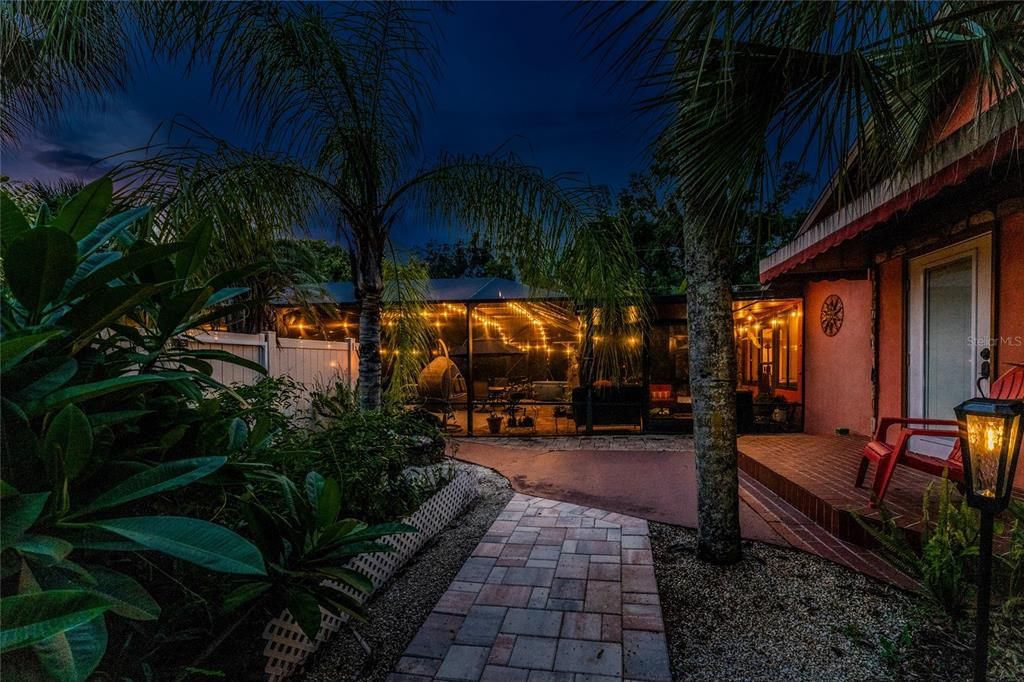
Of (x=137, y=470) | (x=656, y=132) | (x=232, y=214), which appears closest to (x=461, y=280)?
(x=232, y=214)

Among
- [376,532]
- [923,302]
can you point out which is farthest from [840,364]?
[376,532]

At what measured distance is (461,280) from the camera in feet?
33.8

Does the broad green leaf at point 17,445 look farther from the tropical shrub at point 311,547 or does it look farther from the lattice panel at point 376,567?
the lattice panel at point 376,567

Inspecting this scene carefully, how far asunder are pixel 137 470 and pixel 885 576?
11.9 ft

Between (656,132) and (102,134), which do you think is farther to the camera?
(102,134)

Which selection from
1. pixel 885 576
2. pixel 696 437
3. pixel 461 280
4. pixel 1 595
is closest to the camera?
pixel 1 595

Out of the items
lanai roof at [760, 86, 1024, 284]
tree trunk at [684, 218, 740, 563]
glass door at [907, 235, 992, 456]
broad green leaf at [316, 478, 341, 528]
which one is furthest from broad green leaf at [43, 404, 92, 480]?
glass door at [907, 235, 992, 456]

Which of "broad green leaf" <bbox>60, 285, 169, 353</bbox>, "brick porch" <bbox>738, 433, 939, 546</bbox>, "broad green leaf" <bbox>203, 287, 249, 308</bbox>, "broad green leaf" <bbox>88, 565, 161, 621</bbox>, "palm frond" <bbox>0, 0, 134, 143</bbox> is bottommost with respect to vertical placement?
"brick porch" <bbox>738, 433, 939, 546</bbox>

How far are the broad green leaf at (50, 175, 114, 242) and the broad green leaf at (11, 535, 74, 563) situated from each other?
0.76 meters

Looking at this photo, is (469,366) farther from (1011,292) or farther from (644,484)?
(1011,292)

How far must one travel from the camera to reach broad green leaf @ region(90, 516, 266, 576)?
2.98 feet

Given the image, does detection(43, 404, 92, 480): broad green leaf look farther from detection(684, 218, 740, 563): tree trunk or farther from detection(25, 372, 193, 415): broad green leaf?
detection(684, 218, 740, 563): tree trunk

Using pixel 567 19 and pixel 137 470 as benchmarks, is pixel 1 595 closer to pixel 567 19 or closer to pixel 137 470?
pixel 137 470

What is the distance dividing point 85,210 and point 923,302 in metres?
6.37
